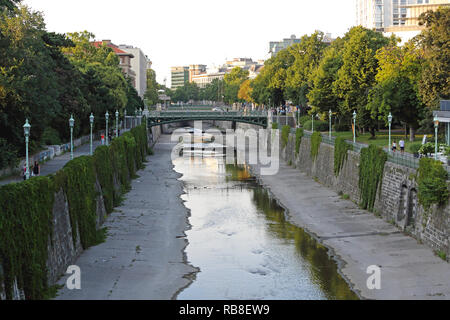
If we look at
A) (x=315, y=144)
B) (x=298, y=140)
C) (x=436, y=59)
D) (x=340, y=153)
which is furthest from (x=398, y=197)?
(x=298, y=140)

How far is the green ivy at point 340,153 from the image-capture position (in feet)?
189

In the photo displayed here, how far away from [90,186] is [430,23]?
3090cm

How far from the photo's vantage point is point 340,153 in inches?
2322

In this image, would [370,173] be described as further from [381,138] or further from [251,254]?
[381,138]

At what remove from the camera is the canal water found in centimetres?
2977

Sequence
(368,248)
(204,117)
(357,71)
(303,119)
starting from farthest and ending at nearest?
1. (204,117)
2. (303,119)
3. (357,71)
4. (368,248)

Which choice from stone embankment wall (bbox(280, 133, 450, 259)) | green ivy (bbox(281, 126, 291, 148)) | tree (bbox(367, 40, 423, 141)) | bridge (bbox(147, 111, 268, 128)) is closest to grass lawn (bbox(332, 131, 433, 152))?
tree (bbox(367, 40, 423, 141))

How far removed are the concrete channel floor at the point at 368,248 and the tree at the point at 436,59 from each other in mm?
11070

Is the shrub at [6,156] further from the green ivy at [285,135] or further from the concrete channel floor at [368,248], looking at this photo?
the green ivy at [285,135]

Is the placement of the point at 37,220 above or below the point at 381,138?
below

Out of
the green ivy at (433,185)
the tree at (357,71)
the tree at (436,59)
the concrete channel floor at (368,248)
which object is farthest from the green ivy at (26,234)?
the tree at (357,71)

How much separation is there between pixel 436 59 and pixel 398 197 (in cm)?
1568

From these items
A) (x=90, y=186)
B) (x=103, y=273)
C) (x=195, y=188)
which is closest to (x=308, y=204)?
(x=195, y=188)
